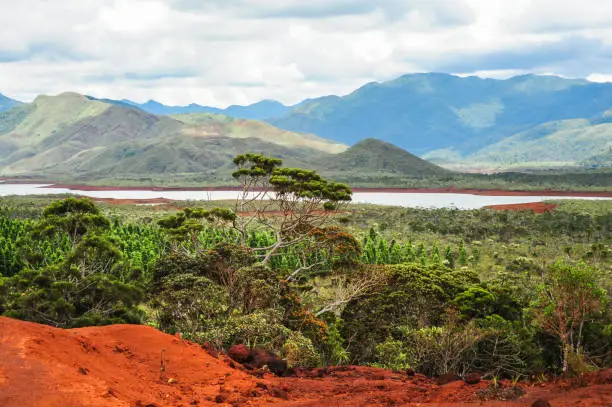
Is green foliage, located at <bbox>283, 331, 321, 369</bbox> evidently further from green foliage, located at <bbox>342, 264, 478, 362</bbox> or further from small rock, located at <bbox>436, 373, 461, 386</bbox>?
small rock, located at <bbox>436, 373, 461, 386</bbox>

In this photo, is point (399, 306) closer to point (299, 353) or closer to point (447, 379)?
point (299, 353)

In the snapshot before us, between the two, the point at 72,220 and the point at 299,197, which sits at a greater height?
the point at 299,197

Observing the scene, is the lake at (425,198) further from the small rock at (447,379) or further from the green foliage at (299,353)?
the small rock at (447,379)

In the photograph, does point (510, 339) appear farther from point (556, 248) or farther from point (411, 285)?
point (556, 248)

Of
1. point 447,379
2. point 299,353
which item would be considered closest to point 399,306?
point 299,353

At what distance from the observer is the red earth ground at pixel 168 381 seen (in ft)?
45.4

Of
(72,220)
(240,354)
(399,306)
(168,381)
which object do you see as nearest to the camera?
(168,381)

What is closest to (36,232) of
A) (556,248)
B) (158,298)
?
(158,298)

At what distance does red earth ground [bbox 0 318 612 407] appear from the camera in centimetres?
1384

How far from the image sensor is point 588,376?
15.6 m

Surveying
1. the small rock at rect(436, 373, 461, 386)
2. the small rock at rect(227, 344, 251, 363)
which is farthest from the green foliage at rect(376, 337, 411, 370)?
the small rock at rect(227, 344, 251, 363)

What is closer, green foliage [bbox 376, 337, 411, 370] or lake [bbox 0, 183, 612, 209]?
green foliage [bbox 376, 337, 411, 370]

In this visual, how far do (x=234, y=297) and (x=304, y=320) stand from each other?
358 centimetres

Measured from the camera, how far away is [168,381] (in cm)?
1747
